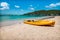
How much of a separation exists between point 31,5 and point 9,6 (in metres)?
0.37

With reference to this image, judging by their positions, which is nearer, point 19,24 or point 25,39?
point 25,39

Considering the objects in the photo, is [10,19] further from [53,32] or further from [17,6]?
[53,32]

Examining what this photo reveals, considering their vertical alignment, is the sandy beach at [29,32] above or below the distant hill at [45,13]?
below

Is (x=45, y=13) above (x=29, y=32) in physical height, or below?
above

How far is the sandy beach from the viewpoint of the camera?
2160 mm

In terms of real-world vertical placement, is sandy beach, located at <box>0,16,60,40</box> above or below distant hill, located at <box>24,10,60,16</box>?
below

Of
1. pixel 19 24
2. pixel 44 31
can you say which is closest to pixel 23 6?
pixel 19 24

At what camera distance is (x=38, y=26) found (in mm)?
2322

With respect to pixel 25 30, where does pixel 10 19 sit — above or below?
above

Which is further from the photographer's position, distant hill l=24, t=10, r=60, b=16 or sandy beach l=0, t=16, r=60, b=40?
distant hill l=24, t=10, r=60, b=16

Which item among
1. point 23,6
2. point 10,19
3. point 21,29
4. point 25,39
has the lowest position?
point 25,39

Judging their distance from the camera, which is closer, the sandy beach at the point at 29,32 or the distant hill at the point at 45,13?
the sandy beach at the point at 29,32

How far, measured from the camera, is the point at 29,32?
224cm

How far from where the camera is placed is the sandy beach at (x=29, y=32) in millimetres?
2160
